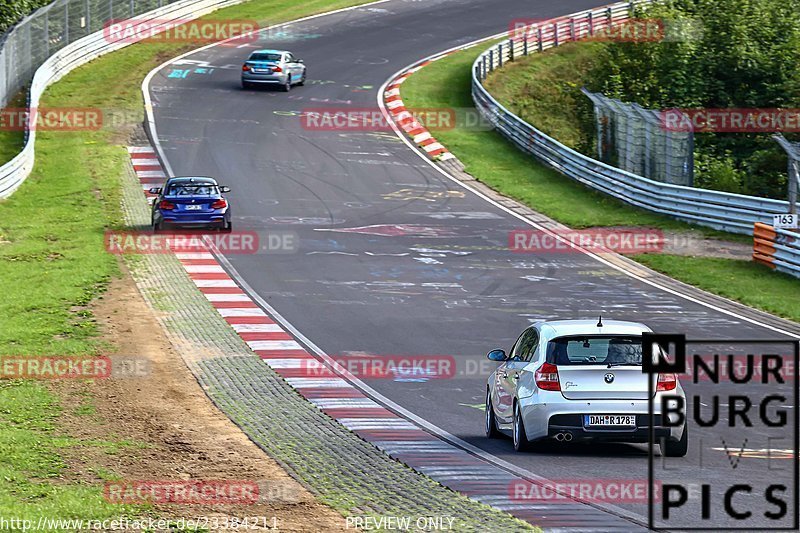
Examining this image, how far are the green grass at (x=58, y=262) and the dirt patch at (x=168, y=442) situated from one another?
0.90 ft

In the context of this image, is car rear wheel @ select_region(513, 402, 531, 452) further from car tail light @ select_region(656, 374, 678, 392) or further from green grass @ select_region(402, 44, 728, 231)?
green grass @ select_region(402, 44, 728, 231)

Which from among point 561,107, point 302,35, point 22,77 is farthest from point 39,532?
point 302,35

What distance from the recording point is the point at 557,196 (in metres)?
37.5

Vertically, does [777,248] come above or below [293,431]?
below

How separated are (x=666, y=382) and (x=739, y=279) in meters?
15.2

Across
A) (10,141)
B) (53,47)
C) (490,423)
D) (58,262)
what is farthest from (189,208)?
(53,47)

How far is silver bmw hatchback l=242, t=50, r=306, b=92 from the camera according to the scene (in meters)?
49.0

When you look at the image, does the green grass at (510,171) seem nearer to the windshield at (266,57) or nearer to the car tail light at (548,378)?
the windshield at (266,57)

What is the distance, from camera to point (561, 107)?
172 ft

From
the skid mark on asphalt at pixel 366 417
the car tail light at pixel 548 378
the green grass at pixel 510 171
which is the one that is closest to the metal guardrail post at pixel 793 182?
the green grass at pixel 510 171

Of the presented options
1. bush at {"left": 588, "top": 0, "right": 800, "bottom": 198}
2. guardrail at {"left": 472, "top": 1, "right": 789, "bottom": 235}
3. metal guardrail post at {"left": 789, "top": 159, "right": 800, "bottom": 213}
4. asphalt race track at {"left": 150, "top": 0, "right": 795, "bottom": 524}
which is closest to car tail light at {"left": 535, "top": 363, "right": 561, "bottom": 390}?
asphalt race track at {"left": 150, "top": 0, "right": 795, "bottom": 524}

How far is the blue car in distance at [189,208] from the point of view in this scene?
100 ft

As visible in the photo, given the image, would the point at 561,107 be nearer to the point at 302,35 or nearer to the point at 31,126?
the point at 302,35

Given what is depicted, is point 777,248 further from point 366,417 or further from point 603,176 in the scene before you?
point 366,417
